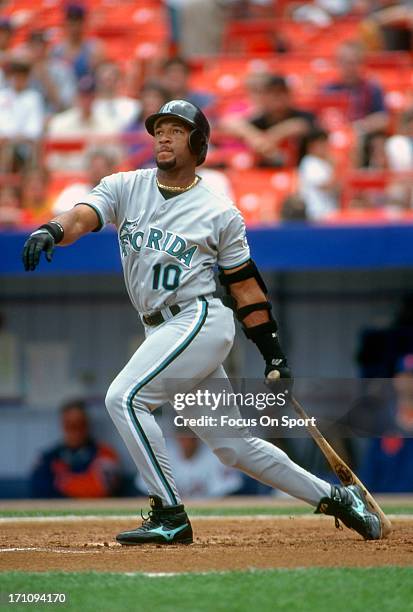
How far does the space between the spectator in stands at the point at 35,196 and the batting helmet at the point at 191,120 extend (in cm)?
435

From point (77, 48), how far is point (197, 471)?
5.15 metres

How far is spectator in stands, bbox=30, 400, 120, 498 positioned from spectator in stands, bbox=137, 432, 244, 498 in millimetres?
541

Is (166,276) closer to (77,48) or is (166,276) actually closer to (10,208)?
(10,208)

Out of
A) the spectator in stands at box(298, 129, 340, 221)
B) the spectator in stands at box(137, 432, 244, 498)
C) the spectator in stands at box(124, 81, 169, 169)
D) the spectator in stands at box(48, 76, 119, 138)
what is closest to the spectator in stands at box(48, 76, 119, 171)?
the spectator in stands at box(48, 76, 119, 138)

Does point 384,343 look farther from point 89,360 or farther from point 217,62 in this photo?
point 217,62

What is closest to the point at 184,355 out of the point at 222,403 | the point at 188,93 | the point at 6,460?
the point at 222,403

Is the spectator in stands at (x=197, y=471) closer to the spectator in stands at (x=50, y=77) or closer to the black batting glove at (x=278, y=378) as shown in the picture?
the spectator in stands at (x=50, y=77)

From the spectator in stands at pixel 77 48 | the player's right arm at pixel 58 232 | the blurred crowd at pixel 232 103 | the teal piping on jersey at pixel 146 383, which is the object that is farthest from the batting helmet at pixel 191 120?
the spectator in stands at pixel 77 48

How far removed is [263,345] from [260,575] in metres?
1.27

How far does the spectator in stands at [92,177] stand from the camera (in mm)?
9609

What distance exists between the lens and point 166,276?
498 centimetres

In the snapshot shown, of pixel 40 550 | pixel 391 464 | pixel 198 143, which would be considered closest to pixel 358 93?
pixel 391 464

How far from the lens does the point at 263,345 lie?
5.25 metres

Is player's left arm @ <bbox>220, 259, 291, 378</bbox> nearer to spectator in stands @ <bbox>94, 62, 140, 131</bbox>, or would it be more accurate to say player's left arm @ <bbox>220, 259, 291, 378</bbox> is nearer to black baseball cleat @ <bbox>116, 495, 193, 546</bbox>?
black baseball cleat @ <bbox>116, 495, 193, 546</bbox>
